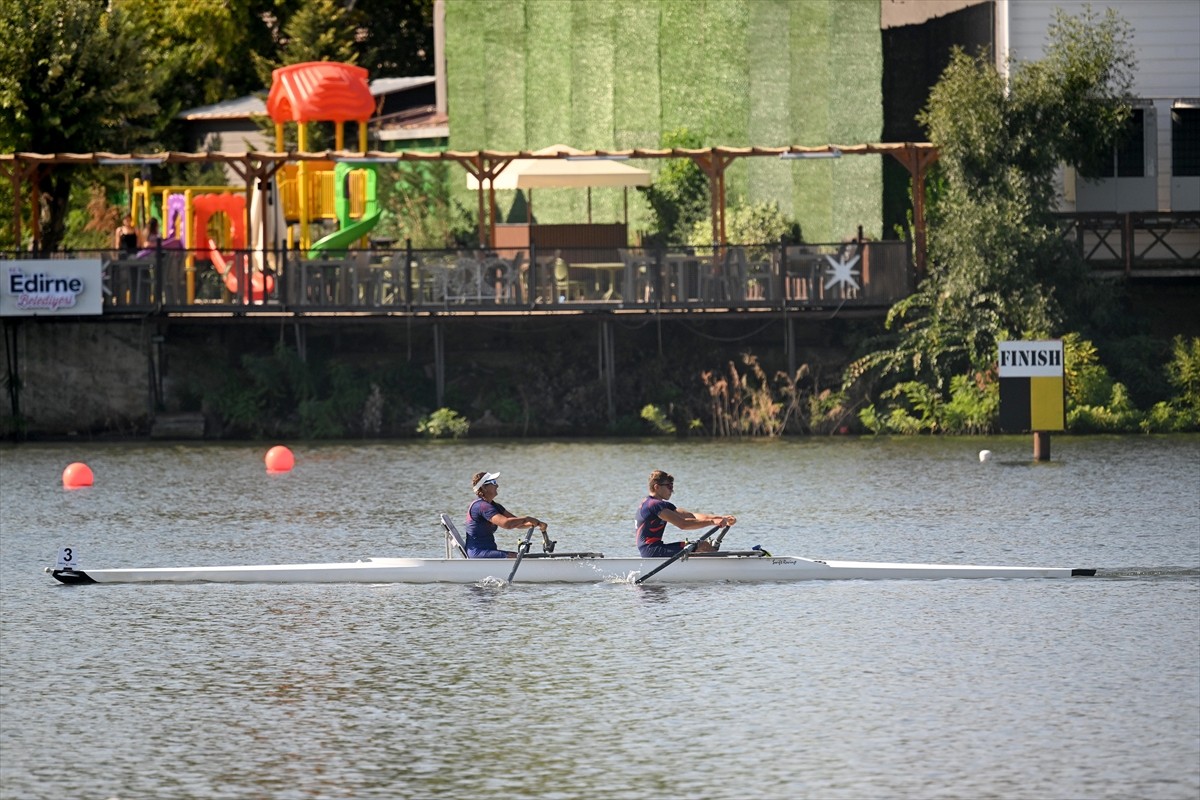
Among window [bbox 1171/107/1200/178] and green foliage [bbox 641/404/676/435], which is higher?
window [bbox 1171/107/1200/178]

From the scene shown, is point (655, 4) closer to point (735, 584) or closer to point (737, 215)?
point (737, 215)

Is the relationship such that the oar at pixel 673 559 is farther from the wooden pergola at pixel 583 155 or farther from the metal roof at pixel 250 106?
the metal roof at pixel 250 106

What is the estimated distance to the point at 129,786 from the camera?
14.5 m

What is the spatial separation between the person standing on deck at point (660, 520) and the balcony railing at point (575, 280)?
16.3 metres

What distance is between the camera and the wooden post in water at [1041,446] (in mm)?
34188

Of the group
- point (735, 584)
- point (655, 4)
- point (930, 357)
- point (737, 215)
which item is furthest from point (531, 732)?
point (655, 4)

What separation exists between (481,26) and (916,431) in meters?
15.4

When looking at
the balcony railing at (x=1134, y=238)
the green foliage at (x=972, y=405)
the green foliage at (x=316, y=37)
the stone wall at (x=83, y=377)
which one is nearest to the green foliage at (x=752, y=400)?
the green foliage at (x=972, y=405)

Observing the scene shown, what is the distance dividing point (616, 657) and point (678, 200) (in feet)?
87.4

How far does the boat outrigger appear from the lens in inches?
879

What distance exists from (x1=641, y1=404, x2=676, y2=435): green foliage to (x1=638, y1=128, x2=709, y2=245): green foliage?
5.84 m

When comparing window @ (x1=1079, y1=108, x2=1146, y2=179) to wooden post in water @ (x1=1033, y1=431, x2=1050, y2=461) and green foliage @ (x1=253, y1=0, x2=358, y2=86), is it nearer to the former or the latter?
wooden post in water @ (x1=1033, y1=431, x2=1050, y2=461)

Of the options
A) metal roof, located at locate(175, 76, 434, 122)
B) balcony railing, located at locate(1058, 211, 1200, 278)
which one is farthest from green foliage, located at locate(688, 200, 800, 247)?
metal roof, located at locate(175, 76, 434, 122)

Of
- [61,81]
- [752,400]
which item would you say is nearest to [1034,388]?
[752,400]
